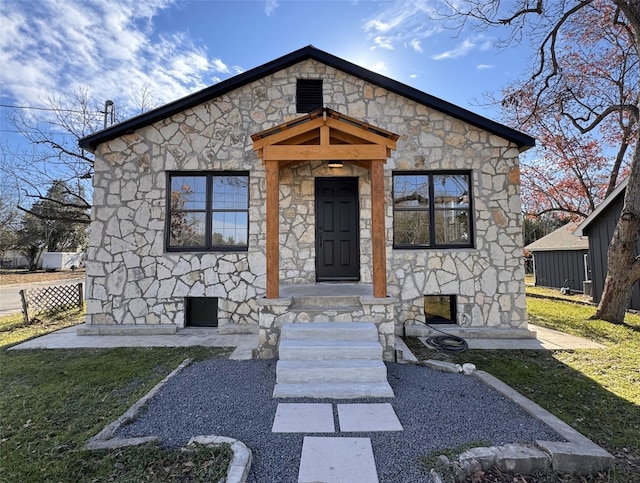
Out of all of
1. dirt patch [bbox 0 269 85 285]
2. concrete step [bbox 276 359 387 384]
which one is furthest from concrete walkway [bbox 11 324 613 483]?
dirt patch [bbox 0 269 85 285]

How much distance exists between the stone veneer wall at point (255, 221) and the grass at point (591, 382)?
4.23 ft

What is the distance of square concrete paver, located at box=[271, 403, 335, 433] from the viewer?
2581mm

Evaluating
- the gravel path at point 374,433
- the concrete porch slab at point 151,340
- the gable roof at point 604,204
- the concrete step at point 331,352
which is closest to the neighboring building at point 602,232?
the gable roof at point 604,204

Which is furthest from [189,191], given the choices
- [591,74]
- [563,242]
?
[563,242]

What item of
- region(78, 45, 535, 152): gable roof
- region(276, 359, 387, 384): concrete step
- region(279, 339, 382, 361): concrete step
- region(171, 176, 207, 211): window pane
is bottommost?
region(276, 359, 387, 384): concrete step

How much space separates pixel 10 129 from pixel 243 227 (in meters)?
10.1

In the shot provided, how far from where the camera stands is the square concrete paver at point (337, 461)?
6.55 feet

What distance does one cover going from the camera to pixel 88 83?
11125 millimetres

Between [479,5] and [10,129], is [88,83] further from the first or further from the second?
[479,5]

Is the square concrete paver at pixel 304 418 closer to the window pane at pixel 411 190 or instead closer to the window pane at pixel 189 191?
the window pane at pixel 411 190

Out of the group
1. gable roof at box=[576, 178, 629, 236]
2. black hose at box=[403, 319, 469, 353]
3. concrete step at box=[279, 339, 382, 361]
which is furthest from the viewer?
gable roof at box=[576, 178, 629, 236]

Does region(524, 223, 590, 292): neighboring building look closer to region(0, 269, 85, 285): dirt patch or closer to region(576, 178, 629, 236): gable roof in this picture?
region(576, 178, 629, 236): gable roof

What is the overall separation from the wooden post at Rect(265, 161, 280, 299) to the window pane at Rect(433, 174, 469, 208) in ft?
11.6

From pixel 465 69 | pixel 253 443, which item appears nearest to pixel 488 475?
pixel 253 443
